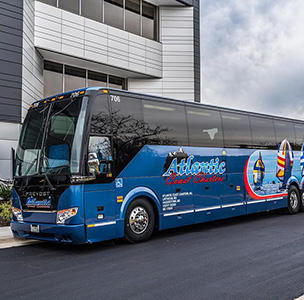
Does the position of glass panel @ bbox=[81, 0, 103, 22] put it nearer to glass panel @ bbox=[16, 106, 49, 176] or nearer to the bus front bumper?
glass panel @ bbox=[16, 106, 49, 176]

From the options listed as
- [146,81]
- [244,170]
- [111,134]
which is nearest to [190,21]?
[146,81]

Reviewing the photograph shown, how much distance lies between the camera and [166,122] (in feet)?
33.4

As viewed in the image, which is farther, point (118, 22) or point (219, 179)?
point (118, 22)

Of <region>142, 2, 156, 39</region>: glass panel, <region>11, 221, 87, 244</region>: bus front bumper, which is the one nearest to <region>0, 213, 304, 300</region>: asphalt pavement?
<region>11, 221, 87, 244</region>: bus front bumper

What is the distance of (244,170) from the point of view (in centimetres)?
1264

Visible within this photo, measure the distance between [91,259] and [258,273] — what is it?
10.1 feet

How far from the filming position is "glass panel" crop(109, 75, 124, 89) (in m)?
24.9

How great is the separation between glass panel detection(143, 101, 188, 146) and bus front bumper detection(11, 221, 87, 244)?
287 cm

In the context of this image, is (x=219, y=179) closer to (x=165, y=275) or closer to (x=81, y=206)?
(x=81, y=206)

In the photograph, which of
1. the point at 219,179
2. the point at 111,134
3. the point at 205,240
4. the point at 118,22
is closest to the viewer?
the point at 111,134

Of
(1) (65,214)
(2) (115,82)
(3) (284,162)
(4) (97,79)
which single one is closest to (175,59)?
(2) (115,82)

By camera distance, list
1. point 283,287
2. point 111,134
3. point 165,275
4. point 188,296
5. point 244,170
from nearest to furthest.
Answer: point 188,296 → point 283,287 → point 165,275 → point 111,134 → point 244,170

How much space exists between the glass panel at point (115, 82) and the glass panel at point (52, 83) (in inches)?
139

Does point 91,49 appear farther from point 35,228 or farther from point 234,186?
point 35,228
